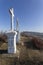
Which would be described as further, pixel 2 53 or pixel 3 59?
pixel 2 53

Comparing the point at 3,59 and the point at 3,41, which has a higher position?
the point at 3,41

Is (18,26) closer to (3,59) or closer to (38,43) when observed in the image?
(38,43)

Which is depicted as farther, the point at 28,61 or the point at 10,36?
the point at 10,36

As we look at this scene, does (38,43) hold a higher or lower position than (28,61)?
higher

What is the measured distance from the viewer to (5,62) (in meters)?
5.74

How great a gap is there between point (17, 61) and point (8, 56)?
67 cm

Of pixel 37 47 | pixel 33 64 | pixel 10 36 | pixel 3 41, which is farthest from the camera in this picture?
pixel 3 41

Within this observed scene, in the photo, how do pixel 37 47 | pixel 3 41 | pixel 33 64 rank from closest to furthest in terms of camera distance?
pixel 33 64, pixel 37 47, pixel 3 41

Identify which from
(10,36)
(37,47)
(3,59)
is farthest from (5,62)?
(37,47)

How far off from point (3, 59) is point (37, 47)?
2.46m

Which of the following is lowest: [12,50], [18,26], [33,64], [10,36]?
[33,64]

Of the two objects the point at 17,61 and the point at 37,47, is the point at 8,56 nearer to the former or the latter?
the point at 17,61

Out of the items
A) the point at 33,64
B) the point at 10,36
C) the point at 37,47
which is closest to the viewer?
the point at 33,64

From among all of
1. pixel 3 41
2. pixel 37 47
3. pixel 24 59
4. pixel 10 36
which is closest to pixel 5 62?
pixel 24 59
